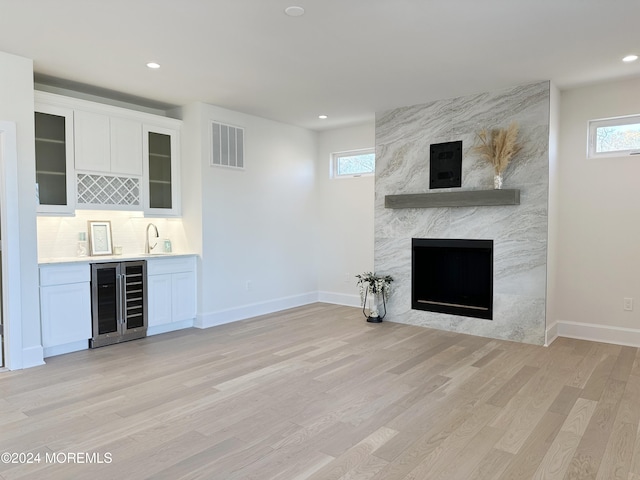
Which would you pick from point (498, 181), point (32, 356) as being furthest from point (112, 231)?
point (498, 181)

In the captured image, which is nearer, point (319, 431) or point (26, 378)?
point (319, 431)

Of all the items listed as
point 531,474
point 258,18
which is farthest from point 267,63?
point 531,474

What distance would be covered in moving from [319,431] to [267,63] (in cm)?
305

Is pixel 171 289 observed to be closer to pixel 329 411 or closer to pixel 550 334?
pixel 329 411

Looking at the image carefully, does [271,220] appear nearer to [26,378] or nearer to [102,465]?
[26,378]

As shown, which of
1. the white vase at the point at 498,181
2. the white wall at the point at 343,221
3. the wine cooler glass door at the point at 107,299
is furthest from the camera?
the white wall at the point at 343,221

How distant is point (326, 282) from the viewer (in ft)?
22.4

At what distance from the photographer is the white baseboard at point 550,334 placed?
441 cm

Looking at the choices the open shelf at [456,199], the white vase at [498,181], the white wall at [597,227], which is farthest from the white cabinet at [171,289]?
the white wall at [597,227]

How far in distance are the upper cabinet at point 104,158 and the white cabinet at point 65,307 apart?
0.62 m

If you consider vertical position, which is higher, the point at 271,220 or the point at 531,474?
the point at 271,220

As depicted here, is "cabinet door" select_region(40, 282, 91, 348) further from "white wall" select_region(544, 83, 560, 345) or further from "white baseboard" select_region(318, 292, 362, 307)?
"white wall" select_region(544, 83, 560, 345)

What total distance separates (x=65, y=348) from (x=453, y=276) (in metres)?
4.24

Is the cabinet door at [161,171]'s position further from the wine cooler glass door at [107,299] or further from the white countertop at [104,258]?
the wine cooler glass door at [107,299]
